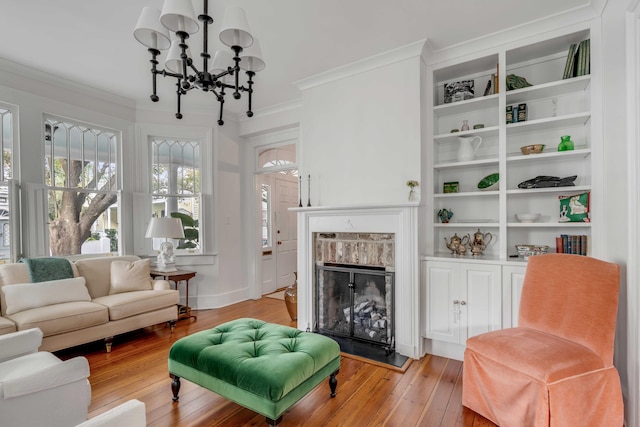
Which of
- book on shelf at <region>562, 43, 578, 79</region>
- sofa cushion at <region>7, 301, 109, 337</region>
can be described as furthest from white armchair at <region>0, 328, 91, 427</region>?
book on shelf at <region>562, 43, 578, 79</region>

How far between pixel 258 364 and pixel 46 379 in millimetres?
987

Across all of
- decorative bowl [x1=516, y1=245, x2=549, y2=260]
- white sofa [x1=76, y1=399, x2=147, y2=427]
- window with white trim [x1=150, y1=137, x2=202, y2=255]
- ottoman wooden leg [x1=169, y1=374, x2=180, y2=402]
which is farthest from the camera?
window with white trim [x1=150, y1=137, x2=202, y2=255]

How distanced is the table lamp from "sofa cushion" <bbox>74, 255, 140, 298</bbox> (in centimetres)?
54

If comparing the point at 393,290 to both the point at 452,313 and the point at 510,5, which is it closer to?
the point at 452,313

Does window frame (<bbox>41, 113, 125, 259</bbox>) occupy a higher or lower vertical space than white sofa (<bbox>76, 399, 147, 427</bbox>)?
higher

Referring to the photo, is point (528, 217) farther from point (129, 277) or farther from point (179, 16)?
point (129, 277)

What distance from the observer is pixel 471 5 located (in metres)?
2.39

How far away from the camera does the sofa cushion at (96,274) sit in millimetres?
3430

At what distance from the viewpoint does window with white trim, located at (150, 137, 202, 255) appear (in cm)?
446

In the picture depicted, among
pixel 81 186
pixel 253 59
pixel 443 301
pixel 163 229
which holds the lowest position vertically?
pixel 443 301

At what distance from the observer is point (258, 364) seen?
1823 mm

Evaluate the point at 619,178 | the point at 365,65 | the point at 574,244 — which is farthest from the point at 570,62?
the point at 365,65

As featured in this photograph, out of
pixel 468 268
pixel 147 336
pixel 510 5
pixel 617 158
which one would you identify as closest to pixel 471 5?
pixel 510 5

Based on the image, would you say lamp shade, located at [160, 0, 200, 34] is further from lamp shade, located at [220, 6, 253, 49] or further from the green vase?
the green vase
